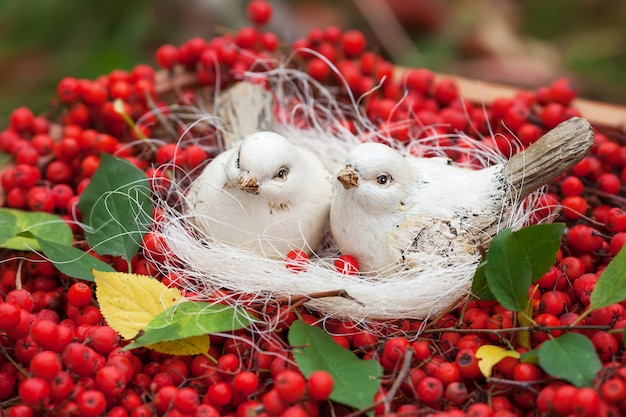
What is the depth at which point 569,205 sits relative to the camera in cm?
109

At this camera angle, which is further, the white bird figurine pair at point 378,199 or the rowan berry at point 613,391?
the white bird figurine pair at point 378,199

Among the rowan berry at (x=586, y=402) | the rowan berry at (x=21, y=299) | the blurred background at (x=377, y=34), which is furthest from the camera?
the blurred background at (x=377, y=34)

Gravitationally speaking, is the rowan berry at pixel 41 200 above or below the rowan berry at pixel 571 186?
above

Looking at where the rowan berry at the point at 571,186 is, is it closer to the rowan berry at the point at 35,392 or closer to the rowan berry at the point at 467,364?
the rowan berry at the point at 467,364

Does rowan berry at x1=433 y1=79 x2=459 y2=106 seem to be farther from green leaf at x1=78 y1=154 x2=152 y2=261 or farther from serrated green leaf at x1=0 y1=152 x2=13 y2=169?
serrated green leaf at x1=0 y1=152 x2=13 y2=169

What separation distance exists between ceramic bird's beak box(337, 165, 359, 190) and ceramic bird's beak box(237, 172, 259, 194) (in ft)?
0.37

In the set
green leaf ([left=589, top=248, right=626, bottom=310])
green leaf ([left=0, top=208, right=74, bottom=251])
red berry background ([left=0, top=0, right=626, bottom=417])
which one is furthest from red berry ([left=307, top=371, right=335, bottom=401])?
green leaf ([left=0, top=208, right=74, bottom=251])

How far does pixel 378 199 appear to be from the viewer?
37.6 inches

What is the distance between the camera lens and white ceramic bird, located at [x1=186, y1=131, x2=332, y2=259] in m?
0.96

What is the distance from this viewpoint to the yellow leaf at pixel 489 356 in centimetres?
84

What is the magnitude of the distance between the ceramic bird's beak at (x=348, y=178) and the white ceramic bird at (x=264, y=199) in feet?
0.26

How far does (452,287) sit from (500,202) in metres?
0.14

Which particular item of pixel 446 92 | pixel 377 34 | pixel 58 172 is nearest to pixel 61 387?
pixel 58 172

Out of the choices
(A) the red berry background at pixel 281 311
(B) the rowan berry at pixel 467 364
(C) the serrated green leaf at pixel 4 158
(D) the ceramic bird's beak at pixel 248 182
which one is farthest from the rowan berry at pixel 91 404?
(C) the serrated green leaf at pixel 4 158
